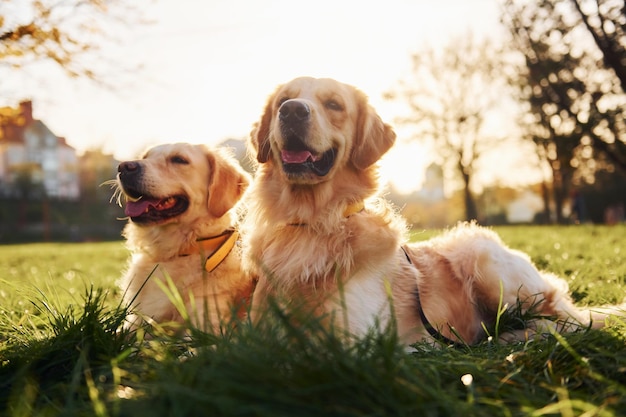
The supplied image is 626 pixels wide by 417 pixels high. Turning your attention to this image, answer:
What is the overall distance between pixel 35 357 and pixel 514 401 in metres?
1.80

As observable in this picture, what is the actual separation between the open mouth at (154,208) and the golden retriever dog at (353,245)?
680 millimetres

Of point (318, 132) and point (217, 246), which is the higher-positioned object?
point (318, 132)

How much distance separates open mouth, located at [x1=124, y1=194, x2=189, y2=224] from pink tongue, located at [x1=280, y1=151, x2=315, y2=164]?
108 cm

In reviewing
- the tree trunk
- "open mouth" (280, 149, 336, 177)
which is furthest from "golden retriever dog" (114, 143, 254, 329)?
the tree trunk

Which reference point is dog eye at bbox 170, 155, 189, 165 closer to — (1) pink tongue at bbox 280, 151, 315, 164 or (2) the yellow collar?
(2) the yellow collar

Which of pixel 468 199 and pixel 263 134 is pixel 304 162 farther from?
pixel 468 199

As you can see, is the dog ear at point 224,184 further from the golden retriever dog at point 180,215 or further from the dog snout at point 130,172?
the dog snout at point 130,172

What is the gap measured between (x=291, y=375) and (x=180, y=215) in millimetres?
2622

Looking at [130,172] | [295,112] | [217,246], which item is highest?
[295,112]

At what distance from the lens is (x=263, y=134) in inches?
142

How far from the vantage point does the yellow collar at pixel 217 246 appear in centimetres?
351

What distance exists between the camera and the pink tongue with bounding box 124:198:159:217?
3822 millimetres

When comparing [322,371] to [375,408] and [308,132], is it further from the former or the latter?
[308,132]

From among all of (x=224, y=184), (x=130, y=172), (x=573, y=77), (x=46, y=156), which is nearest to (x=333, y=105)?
(x=224, y=184)
